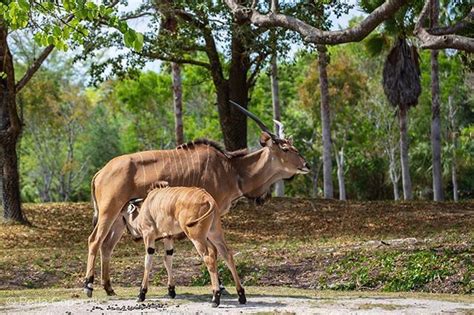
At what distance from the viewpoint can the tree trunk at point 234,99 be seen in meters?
25.6

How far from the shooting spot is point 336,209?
24.4 m

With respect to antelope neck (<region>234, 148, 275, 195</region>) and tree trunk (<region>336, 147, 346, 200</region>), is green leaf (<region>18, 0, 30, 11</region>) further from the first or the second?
tree trunk (<region>336, 147, 346, 200</region>)

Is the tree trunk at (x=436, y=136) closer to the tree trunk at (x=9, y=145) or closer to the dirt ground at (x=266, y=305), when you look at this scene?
the tree trunk at (x=9, y=145)

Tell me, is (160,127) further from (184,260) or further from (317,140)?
(184,260)

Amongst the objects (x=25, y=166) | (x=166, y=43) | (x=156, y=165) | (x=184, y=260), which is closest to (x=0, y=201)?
(x=166, y=43)

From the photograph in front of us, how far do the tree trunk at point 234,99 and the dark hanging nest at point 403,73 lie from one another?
25.4 feet

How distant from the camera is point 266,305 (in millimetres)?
10445

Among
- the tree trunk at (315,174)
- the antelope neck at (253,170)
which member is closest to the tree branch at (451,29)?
the antelope neck at (253,170)

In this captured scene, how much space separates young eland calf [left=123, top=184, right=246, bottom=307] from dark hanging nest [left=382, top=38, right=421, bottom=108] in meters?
21.3

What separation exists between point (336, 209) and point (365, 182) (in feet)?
82.0

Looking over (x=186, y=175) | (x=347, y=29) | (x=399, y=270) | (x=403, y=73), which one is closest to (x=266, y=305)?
(x=186, y=175)

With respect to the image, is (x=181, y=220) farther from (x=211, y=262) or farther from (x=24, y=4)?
(x=24, y=4)

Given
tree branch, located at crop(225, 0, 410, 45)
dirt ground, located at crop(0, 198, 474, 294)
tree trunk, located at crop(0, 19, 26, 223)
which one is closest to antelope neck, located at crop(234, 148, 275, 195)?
dirt ground, located at crop(0, 198, 474, 294)

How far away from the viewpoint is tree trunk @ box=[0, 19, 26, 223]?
22.5 metres
